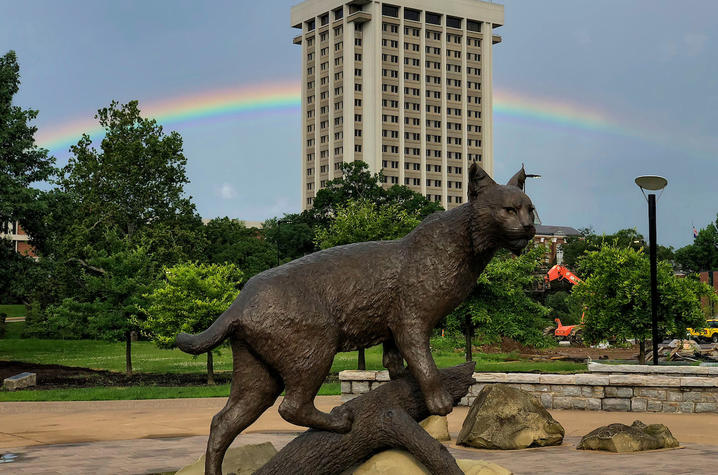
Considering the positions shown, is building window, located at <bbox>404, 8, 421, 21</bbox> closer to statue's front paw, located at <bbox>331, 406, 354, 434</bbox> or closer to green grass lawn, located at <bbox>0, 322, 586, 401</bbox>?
green grass lawn, located at <bbox>0, 322, 586, 401</bbox>

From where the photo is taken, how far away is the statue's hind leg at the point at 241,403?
20.5 feet

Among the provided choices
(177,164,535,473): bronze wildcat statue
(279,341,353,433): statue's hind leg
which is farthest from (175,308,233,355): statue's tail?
(279,341,353,433): statue's hind leg

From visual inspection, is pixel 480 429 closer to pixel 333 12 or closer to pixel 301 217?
pixel 301 217

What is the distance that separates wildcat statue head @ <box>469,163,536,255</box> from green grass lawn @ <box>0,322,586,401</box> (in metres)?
12.3

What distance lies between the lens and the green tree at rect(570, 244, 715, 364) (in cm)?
2156

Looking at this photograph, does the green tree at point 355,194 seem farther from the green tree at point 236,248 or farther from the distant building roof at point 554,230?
the distant building roof at point 554,230

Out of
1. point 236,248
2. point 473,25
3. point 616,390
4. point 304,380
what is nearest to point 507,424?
point 616,390

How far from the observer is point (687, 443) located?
1107 cm

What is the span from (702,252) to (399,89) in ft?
199

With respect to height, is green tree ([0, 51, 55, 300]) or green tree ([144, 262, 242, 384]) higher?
green tree ([0, 51, 55, 300])

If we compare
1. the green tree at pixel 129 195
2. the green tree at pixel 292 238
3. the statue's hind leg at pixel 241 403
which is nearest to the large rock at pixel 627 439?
the statue's hind leg at pixel 241 403

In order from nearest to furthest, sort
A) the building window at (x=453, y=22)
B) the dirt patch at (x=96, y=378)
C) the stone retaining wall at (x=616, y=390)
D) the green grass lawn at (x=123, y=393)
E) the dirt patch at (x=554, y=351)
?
the stone retaining wall at (x=616, y=390), the green grass lawn at (x=123, y=393), the dirt patch at (x=96, y=378), the dirt patch at (x=554, y=351), the building window at (x=453, y=22)

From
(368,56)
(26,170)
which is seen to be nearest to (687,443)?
(26,170)

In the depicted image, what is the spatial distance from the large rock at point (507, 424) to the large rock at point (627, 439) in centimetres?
53
